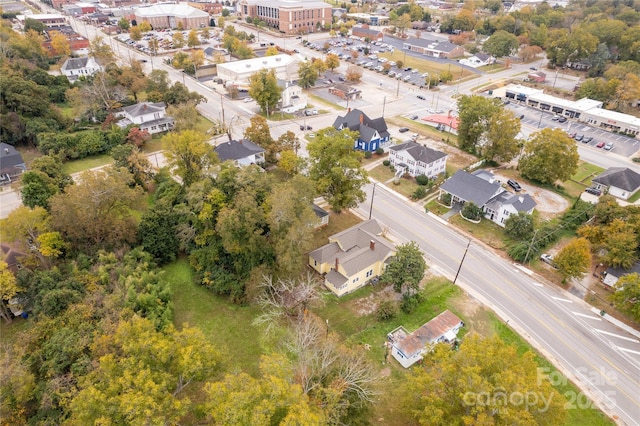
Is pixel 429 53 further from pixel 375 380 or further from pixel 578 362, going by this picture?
pixel 375 380

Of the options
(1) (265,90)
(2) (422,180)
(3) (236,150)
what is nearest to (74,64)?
(1) (265,90)

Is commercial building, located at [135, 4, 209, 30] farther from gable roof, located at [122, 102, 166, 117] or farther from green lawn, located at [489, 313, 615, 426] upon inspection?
green lawn, located at [489, 313, 615, 426]

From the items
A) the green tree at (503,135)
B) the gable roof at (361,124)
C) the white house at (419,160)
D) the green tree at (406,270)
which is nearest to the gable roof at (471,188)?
the white house at (419,160)

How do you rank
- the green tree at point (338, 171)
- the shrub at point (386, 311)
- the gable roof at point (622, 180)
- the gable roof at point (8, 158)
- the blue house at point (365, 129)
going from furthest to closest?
the blue house at point (365, 129) → the gable roof at point (8, 158) → the gable roof at point (622, 180) → the green tree at point (338, 171) → the shrub at point (386, 311)

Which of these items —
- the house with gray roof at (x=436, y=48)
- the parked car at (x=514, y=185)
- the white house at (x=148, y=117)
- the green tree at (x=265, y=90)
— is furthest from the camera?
the house with gray roof at (x=436, y=48)

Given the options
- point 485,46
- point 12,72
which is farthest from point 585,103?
point 12,72

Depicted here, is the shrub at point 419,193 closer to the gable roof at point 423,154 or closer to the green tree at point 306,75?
the gable roof at point 423,154

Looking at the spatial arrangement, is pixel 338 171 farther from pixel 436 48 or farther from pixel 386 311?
pixel 436 48
